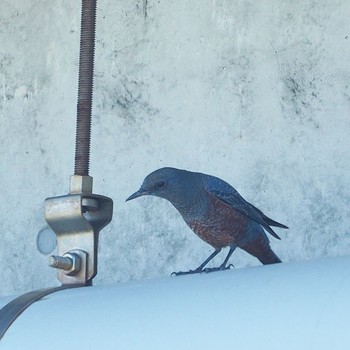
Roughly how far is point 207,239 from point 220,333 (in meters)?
1.33

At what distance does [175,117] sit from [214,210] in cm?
80

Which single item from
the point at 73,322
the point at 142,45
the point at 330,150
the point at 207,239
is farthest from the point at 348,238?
the point at 73,322

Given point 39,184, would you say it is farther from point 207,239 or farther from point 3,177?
point 207,239

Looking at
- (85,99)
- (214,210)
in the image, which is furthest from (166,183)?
(85,99)

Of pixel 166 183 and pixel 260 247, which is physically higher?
pixel 166 183

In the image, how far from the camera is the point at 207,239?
2.64 m

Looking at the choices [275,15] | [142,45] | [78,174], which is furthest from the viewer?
[142,45]

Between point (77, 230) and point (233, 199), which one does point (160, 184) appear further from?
point (77, 230)

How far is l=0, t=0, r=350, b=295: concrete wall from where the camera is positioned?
10.2 ft

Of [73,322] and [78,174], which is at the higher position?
[78,174]

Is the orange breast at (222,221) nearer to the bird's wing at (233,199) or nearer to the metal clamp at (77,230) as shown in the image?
the bird's wing at (233,199)

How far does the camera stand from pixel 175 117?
3.35 metres

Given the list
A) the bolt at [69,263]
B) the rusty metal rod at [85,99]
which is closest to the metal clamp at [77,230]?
the bolt at [69,263]

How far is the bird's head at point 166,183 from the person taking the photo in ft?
8.29
